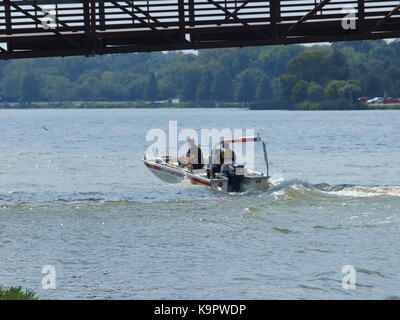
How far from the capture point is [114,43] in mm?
33812

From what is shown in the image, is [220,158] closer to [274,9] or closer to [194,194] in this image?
[194,194]

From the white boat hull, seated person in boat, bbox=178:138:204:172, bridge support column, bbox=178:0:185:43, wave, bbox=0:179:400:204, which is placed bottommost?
wave, bbox=0:179:400:204

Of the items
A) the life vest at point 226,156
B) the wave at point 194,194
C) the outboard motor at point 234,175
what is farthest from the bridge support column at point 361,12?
the outboard motor at point 234,175

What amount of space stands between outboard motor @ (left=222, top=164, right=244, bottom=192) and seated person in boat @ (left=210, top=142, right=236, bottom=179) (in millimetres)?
239

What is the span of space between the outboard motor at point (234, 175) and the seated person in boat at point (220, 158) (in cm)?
24

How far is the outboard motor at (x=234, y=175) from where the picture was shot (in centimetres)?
3002

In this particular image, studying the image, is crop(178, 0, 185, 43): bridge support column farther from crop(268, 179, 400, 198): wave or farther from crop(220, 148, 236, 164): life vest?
crop(268, 179, 400, 198): wave

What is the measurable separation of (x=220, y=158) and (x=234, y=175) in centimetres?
80

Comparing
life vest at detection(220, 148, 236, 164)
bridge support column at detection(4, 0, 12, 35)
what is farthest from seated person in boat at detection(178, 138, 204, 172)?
bridge support column at detection(4, 0, 12, 35)

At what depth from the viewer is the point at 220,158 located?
3034 cm

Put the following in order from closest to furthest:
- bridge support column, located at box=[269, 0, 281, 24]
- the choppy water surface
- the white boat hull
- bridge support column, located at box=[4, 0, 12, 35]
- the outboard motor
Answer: the choppy water surface, the white boat hull, the outboard motor, bridge support column, located at box=[4, 0, 12, 35], bridge support column, located at box=[269, 0, 281, 24]

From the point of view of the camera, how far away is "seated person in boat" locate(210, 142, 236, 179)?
99.0 ft

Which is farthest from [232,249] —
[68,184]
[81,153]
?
[81,153]
